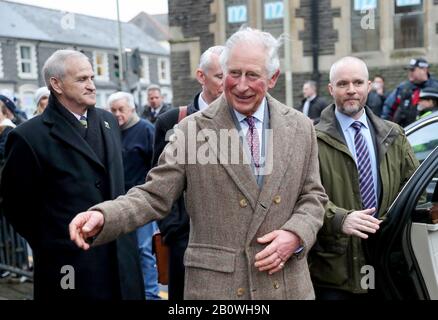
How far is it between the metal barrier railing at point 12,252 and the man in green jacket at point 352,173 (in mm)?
3952

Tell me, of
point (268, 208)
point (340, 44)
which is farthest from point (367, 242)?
point (340, 44)

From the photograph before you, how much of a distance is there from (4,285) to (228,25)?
1046cm

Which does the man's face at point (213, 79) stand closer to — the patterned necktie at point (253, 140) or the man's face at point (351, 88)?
the man's face at point (351, 88)

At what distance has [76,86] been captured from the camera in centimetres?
317

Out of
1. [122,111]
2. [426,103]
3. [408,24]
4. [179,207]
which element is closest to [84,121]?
[179,207]

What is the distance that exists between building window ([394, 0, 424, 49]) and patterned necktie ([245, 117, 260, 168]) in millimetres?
11593

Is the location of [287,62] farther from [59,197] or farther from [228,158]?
[228,158]

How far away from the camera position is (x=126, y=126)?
556 cm

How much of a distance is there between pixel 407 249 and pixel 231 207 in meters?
1.18

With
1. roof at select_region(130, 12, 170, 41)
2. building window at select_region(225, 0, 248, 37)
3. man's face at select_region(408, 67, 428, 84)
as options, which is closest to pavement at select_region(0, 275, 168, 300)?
man's face at select_region(408, 67, 428, 84)

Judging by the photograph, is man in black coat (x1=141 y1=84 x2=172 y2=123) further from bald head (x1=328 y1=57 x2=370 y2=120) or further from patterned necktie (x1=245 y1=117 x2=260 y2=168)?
patterned necktie (x1=245 y1=117 x2=260 y2=168)

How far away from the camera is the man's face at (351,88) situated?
10.2ft

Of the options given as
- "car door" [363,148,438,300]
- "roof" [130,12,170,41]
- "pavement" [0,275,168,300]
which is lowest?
"pavement" [0,275,168,300]

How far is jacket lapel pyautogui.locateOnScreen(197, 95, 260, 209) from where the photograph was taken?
2.20 metres
